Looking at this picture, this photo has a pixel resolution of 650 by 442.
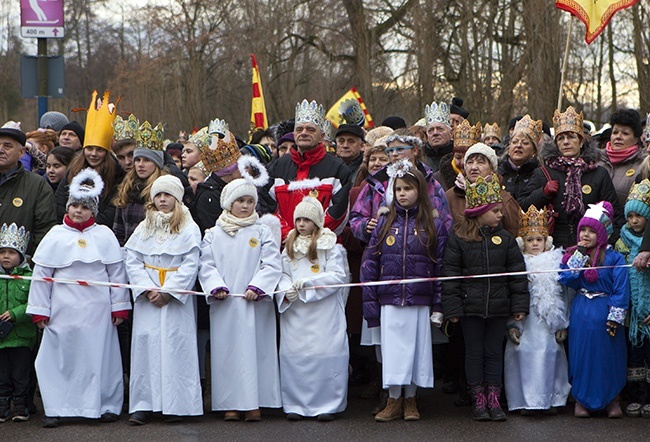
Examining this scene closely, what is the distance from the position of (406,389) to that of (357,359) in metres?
1.26

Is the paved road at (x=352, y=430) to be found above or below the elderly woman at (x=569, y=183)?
below

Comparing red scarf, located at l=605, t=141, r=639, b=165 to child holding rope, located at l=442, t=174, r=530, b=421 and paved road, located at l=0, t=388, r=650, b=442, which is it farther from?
paved road, located at l=0, t=388, r=650, b=442

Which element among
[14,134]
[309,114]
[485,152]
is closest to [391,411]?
[485,152]

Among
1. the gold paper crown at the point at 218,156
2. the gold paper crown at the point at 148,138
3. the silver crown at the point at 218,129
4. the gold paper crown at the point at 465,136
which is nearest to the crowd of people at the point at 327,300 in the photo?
the gold paper crown at the point at 218,156

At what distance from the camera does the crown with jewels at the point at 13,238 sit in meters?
8.50

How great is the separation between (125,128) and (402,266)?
10.8 feet

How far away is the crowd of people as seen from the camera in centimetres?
825

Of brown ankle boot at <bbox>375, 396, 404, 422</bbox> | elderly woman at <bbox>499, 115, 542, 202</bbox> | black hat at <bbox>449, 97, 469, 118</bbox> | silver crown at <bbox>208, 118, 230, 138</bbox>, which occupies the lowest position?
brown ankle boot at <bbox>375, 396, 404, 422</bbox>

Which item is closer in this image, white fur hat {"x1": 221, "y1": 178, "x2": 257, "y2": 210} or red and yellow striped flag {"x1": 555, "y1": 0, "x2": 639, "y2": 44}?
white fur hat {"x1": 221, "y1": 178, "x2": 257, "y2": 210}

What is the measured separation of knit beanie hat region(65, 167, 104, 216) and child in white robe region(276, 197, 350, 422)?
162 centimetres

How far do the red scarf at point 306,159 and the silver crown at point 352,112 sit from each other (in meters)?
3.42

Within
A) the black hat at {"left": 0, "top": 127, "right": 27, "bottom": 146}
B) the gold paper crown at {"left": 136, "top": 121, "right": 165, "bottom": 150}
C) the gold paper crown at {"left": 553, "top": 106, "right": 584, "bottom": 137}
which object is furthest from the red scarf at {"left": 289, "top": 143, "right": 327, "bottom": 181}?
the black hat at {"left": 0, "top": 127, "right": 27, "bottom": 146}

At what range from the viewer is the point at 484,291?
8.20 meters

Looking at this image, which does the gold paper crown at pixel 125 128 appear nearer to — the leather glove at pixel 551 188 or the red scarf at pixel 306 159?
the red scarf at pixel 306 159
